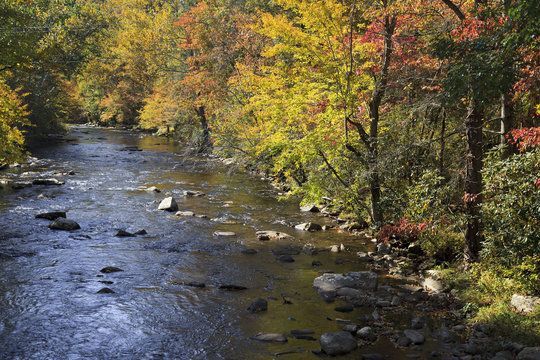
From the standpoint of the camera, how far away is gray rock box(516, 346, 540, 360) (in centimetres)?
721

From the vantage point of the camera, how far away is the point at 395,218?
1369cm

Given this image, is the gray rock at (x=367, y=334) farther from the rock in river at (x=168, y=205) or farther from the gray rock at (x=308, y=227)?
the rock in river at (x=168, y=205)

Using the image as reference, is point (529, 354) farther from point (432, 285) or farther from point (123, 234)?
point (123, 234)

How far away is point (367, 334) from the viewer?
8.51 metres

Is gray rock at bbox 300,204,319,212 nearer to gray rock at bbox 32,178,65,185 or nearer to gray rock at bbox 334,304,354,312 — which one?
gray rock at bbox 334,304,354,312

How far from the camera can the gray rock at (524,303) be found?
8617 millimetres

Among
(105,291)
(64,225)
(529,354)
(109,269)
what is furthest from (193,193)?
(529,354)

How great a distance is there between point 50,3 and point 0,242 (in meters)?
13.4

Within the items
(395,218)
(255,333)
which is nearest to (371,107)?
(395,218)

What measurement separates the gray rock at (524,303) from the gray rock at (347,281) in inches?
115

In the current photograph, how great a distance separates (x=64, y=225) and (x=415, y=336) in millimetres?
11423

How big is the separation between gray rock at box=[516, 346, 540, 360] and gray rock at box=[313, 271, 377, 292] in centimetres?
377

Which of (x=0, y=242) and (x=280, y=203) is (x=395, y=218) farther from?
(x=0, y=242)

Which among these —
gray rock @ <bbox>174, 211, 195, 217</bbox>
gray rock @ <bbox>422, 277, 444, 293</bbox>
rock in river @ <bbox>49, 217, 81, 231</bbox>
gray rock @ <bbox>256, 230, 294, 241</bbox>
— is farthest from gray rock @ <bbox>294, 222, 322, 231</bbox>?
rock in river @ <bbox>49, 217, 81, 231</bbox>
